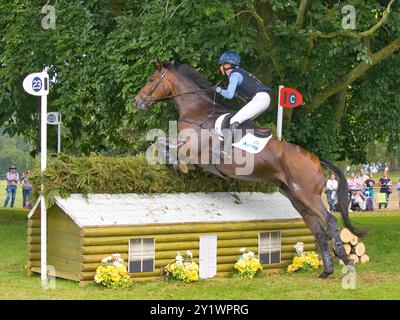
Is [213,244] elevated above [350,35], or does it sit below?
below

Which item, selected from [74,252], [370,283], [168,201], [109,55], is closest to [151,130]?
[109,55]

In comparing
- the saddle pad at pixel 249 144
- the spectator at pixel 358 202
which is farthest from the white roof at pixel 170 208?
the spectator at pixel 358 202

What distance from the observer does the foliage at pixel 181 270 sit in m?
11.3

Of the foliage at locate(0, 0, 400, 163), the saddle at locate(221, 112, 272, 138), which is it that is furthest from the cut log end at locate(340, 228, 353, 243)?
the foliage at locate(0, 0, 400, 163)

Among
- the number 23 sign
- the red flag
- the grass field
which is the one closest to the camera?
the grass field

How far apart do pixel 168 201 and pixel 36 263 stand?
7.65 ft

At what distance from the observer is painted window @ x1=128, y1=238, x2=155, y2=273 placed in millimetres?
11188

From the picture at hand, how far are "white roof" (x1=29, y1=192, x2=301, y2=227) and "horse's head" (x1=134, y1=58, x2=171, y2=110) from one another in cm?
155

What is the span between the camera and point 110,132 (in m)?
19.9

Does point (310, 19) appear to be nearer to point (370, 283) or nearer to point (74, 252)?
point (370, 283)

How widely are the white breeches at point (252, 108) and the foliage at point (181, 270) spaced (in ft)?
7.46

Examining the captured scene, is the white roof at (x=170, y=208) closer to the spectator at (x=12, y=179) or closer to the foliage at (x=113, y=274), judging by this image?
the foliage at (x=113, y=274)

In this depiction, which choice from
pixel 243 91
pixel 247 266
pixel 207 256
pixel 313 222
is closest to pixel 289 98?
pixel 243 91

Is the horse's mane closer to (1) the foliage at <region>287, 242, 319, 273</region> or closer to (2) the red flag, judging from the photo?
(2) the red flag
